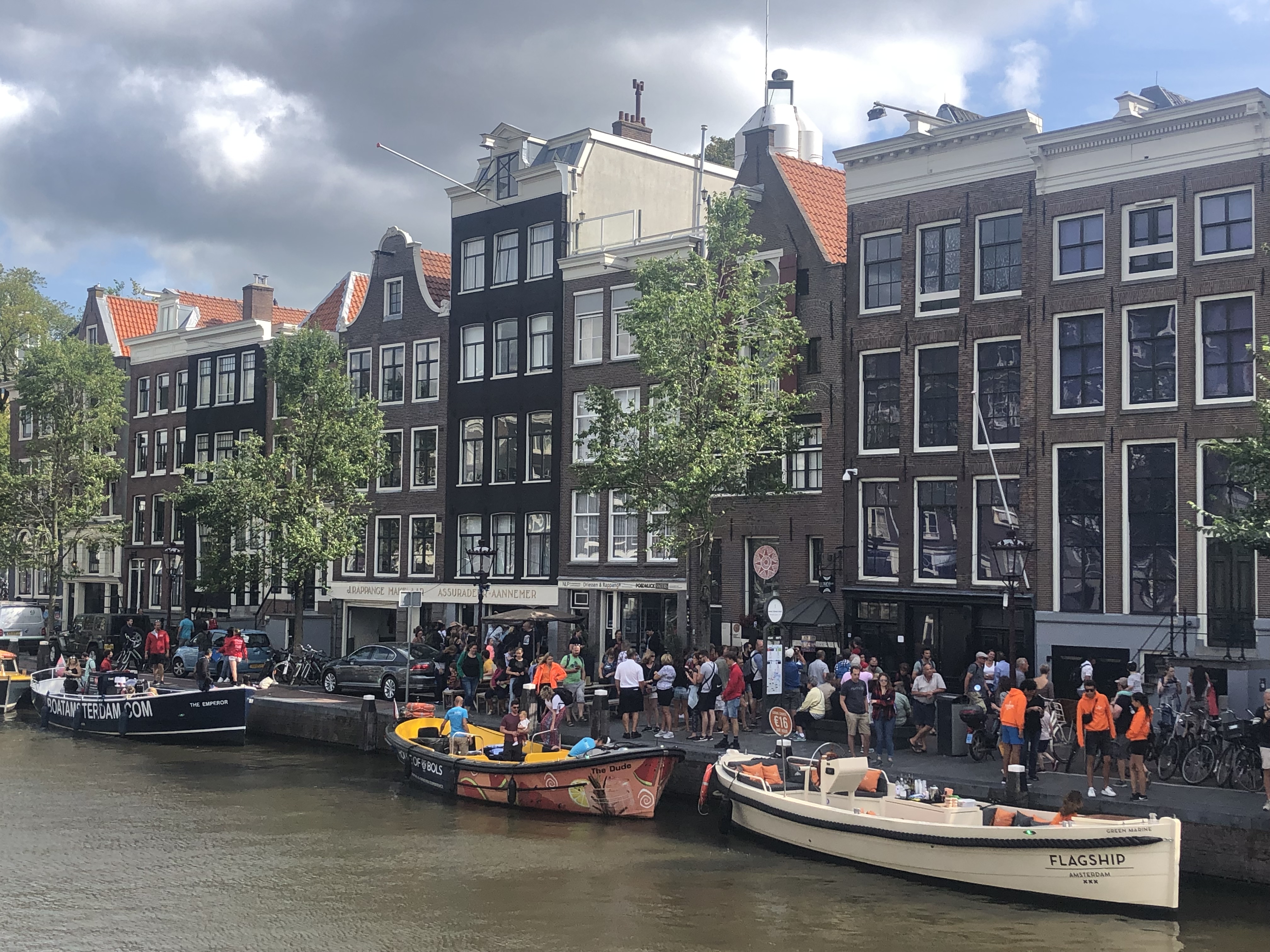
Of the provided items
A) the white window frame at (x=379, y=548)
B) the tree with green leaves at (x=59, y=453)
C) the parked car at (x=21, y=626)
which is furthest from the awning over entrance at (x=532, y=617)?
the parked car at (x=21, y=626)

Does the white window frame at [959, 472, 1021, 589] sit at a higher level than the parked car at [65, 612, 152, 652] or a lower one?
higher

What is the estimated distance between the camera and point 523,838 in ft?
79.4

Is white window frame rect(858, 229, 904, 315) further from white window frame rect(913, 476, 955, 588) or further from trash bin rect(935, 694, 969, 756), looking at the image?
trash bin rect(935, 694, 969, 756)

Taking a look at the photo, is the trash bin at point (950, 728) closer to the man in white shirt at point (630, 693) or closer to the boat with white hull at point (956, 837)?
the boat with white hull at point (956, 837)

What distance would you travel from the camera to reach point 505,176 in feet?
161

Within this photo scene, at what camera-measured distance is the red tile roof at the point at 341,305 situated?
55750 millimetres

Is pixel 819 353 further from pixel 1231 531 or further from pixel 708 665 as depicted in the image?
pixel 1231 531

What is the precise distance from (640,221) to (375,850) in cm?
2962

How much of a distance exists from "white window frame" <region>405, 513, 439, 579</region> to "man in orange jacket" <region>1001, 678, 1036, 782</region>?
1167 inches

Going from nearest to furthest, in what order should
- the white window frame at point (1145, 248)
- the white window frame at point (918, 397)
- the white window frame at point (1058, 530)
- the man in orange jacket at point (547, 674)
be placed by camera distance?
the man in orange jacket at point (547, 674)
the white window frame at point (1145, 248)
the white window frame at point (1058, 530)
the white window frame at point (918, 397)

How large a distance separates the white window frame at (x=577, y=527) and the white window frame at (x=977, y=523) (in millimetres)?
12971

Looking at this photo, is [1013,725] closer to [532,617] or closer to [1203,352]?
[1203,352]

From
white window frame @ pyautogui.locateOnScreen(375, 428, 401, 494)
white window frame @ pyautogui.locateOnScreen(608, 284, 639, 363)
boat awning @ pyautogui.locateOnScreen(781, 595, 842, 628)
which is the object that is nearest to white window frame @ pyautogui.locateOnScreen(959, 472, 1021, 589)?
boat awning @ pyautogui.locateOnScreen(781, 595, 842, 628)

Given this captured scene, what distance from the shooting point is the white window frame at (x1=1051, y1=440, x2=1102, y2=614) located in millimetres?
33656
